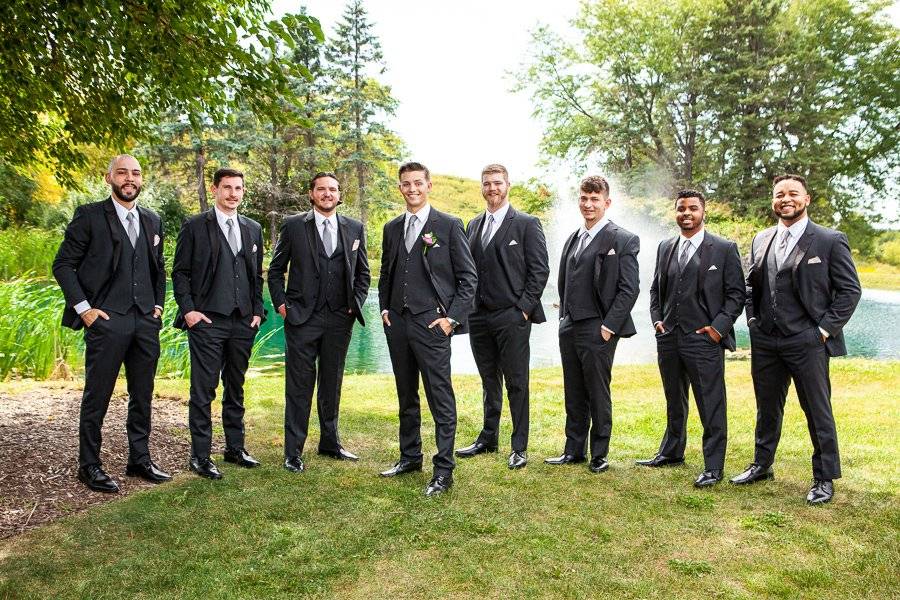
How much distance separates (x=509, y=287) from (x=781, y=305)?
1.92 metres

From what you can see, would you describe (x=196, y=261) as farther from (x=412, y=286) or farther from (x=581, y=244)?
(x=581, y=244)

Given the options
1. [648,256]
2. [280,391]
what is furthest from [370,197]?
[280,391]

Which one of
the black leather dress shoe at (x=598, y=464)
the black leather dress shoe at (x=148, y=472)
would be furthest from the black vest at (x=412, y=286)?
the black leather dress shoe at (x=148, y=472)

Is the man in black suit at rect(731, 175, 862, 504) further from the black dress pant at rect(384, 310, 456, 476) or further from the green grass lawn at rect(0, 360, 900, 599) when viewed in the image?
the black dress pant at rect(384, 310, 456, 476)

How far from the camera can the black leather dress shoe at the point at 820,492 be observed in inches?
179

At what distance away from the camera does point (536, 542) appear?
3.87 m

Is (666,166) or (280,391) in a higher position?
(666,166)

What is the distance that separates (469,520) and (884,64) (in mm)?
33956

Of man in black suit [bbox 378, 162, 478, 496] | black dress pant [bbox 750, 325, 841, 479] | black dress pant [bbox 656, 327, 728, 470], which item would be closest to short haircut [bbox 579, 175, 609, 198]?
man in black suit [bbox 378, 162, 478, 496]

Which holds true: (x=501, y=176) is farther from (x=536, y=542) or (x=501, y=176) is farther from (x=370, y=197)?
(x=370, y=197)

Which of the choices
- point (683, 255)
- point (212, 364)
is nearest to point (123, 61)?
point (212, 364)

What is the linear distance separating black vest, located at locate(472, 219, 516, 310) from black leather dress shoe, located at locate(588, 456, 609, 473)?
4.41 feet

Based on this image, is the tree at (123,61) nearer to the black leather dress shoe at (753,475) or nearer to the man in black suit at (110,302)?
the man in black suit at (110,302)

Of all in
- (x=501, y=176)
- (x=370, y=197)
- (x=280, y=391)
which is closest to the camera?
(x=501, y=176)
